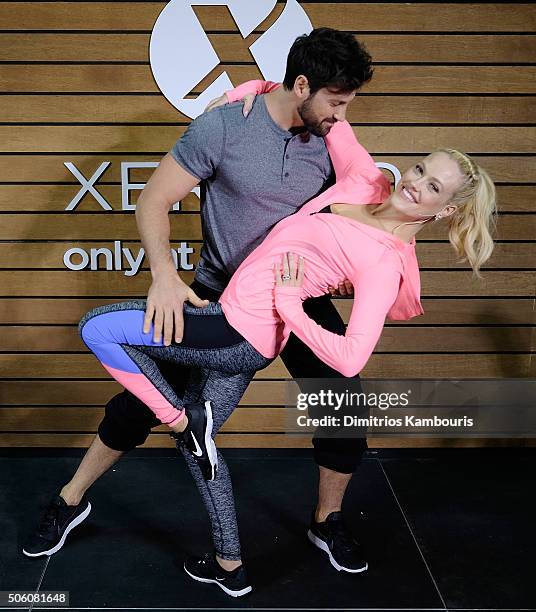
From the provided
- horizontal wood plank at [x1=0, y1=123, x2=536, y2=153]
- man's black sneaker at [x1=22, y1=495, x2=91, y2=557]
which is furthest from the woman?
horizontal wood plank at [x1=0, y1=123, x2=536, y2=153]

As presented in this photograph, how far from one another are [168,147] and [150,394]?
133 centimetres

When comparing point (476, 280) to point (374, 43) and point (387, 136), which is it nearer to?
point (387, 136)

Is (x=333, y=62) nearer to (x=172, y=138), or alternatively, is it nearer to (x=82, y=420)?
(x=172, y=138)

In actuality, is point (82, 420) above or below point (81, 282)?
below

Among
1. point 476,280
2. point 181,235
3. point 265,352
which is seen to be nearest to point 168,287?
point 265,352

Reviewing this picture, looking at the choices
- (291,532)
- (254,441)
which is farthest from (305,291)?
(254,441)

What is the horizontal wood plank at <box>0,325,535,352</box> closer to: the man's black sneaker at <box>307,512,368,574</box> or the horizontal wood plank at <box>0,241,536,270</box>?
the horizontal wood plank at <box>0,241,536,270</box>

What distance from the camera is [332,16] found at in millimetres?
3289

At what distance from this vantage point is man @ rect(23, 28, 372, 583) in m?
2.35

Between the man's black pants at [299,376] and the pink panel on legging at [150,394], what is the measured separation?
0.74ft

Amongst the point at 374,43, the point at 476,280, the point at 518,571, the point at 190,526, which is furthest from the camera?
the point at 476,280

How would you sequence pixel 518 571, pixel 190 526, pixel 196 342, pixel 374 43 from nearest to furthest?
pixel 196 342
pixel 518 571
pixel 190 526
pixel 374 43

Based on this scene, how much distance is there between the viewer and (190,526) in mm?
3059

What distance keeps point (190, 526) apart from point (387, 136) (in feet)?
5.84
